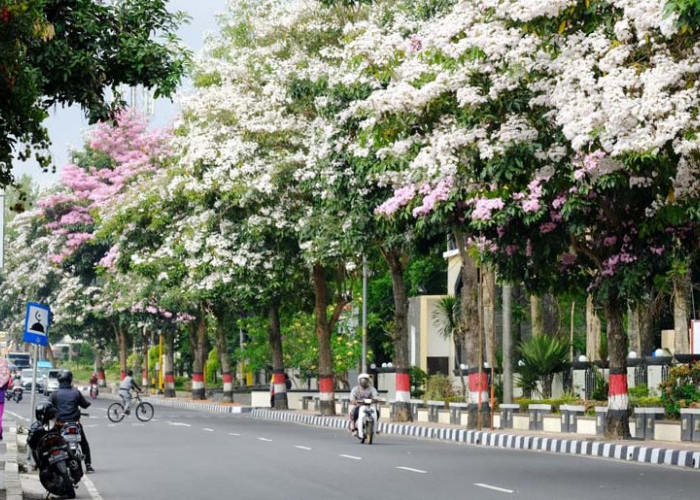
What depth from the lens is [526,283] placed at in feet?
91.7

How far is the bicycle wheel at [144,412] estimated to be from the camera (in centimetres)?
4584

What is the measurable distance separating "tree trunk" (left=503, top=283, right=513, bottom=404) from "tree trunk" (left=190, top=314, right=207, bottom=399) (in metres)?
29.5

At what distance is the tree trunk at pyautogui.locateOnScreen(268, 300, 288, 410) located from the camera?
52875 mm

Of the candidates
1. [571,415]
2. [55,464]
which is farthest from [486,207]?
[571,415]

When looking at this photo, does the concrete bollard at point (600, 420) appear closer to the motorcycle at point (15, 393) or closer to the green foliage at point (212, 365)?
the motorcycle at point (15, 393)

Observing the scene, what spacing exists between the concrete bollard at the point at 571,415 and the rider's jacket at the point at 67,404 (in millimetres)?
14802

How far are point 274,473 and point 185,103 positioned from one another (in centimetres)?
2439

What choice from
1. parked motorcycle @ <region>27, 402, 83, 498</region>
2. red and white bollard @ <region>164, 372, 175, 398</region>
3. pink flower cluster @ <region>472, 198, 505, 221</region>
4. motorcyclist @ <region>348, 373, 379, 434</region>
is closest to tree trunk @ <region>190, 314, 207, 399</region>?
red and white bollard @ <region>164, 372, 175, 398</region>

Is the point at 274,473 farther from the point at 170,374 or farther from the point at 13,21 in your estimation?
the point at 170,374

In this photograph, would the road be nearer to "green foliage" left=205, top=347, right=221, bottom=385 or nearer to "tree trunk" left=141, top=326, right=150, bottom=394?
"tree trunk" left=141, top=326, right=150, bottom=394

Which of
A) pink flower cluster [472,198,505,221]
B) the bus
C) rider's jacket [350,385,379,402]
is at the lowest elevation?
rider's jacket [350,385,379,402]

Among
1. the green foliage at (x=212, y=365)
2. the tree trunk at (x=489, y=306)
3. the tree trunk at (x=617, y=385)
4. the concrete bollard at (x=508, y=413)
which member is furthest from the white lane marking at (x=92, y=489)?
the green foliage at (x=212, y=365)

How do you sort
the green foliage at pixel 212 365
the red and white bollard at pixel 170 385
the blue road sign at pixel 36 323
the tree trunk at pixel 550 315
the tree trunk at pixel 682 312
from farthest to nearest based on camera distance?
the green foliage at pixel 212 365 < the red and white bollard at pixel 170 385 < the tree trunk at pixel 550 315 < the tree trunk at pixel 682 312 < the blue road sign at pixel 36 323

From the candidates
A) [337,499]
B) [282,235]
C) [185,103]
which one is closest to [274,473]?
[337,499]
